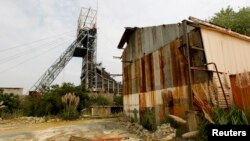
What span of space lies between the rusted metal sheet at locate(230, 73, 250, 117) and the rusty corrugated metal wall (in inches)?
72.2

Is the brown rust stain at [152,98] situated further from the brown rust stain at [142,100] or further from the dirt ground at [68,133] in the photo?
the dirt ground at [68,133]

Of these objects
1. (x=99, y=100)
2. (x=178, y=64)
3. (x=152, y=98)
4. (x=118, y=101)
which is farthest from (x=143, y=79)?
(x=118, y=101)

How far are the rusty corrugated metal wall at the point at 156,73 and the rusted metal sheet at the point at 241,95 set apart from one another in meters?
1.83

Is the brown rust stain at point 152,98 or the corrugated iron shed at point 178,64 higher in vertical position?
the corrugated iron shed at point 178,64

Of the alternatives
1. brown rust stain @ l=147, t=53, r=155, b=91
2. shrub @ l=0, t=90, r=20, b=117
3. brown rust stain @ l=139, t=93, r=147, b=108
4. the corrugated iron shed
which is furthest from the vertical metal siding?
shrub @ l=0, t=90, r=20, b=117

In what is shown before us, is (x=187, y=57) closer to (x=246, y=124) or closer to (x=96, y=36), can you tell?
(x=246, y=124)

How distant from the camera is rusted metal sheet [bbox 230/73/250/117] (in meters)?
6.46

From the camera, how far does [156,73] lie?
11.0 m

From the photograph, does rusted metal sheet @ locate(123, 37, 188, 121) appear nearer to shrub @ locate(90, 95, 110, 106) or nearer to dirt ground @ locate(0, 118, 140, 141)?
dirt ground @ locate(0, 118, 140, 141)

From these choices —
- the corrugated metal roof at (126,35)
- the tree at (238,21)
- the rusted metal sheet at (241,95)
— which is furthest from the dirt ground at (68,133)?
the tree at (238,21)

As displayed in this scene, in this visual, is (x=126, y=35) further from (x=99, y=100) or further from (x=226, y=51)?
(x=99, y=100)

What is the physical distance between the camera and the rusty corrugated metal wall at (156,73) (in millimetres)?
9156

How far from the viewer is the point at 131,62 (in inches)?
563

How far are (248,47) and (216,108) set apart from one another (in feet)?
15.7
